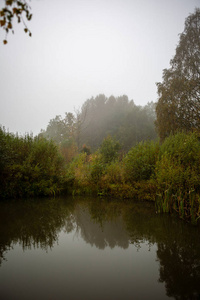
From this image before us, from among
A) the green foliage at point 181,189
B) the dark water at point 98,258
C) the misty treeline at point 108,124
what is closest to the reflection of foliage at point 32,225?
the dark water at point 98,258

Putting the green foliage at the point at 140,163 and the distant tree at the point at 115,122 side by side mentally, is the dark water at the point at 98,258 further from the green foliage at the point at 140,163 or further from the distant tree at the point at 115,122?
the distant tree at the point at 115,122

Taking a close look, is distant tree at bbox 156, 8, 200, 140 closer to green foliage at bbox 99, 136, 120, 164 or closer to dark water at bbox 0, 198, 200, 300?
green foliage at bbox 99, 136, 120, 164

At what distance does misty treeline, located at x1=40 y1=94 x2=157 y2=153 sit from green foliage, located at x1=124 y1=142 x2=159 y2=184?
72.3 feet

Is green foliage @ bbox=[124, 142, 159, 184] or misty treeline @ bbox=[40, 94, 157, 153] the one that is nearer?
green foliage @ bbox=[124, 142, 159, 184]

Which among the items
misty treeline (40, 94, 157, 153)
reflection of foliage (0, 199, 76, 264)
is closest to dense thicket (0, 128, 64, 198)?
reflection of foliage (0, 199, 76, 264)

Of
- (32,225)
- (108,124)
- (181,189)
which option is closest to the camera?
(32,225)

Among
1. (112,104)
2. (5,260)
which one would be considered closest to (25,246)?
(5,260)

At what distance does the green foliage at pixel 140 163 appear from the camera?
774 centimetres

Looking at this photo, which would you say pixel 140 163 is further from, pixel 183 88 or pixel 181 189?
pixel 183 88

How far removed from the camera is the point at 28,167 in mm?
7418

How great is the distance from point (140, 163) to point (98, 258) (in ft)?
18.7

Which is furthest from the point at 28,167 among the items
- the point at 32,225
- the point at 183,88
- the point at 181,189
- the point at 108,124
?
the point at 108,124

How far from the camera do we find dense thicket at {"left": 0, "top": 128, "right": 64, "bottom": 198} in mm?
7016

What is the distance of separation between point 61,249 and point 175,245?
2.01 metres
